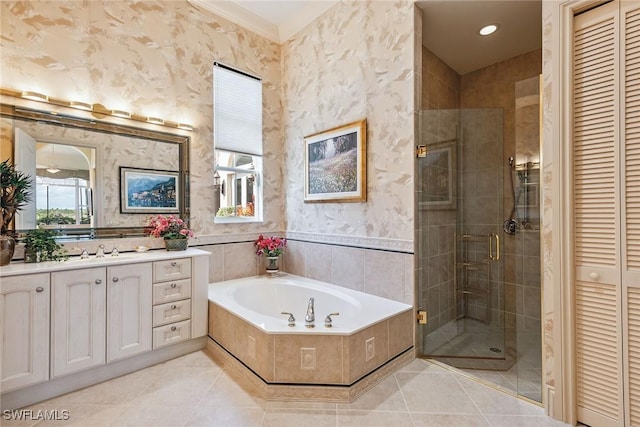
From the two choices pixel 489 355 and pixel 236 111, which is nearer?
pixel 489 355

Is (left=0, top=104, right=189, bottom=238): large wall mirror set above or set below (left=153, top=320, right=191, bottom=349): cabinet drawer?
above

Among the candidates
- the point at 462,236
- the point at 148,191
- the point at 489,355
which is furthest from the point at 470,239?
the point at 148,191

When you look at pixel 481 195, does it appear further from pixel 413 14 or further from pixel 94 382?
pixel 94 382

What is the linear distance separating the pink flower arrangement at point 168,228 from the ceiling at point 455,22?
211 centimetres

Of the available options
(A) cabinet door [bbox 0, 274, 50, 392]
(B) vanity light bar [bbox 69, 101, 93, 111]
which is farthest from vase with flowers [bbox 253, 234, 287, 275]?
(B) vanity light bar [bbox 69, 101, 93, 111]

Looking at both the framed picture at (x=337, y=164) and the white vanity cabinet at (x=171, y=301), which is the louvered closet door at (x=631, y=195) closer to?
the framed picture at (x=337, y=164)

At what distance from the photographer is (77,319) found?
1884 mm

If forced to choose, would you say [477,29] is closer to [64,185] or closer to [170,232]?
[170,232]

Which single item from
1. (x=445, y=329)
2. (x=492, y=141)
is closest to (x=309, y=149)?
(x=492, y=141)

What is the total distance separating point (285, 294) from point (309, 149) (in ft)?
4.96

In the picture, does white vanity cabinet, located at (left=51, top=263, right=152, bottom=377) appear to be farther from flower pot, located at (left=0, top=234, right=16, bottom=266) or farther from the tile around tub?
the tile around tub

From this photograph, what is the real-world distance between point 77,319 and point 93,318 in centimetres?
8

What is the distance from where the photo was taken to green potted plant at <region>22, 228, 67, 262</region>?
1.98 m

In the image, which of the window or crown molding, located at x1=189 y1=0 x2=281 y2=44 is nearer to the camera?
crown molding, located at x1=189 y1=0 x2=281 y2=44
